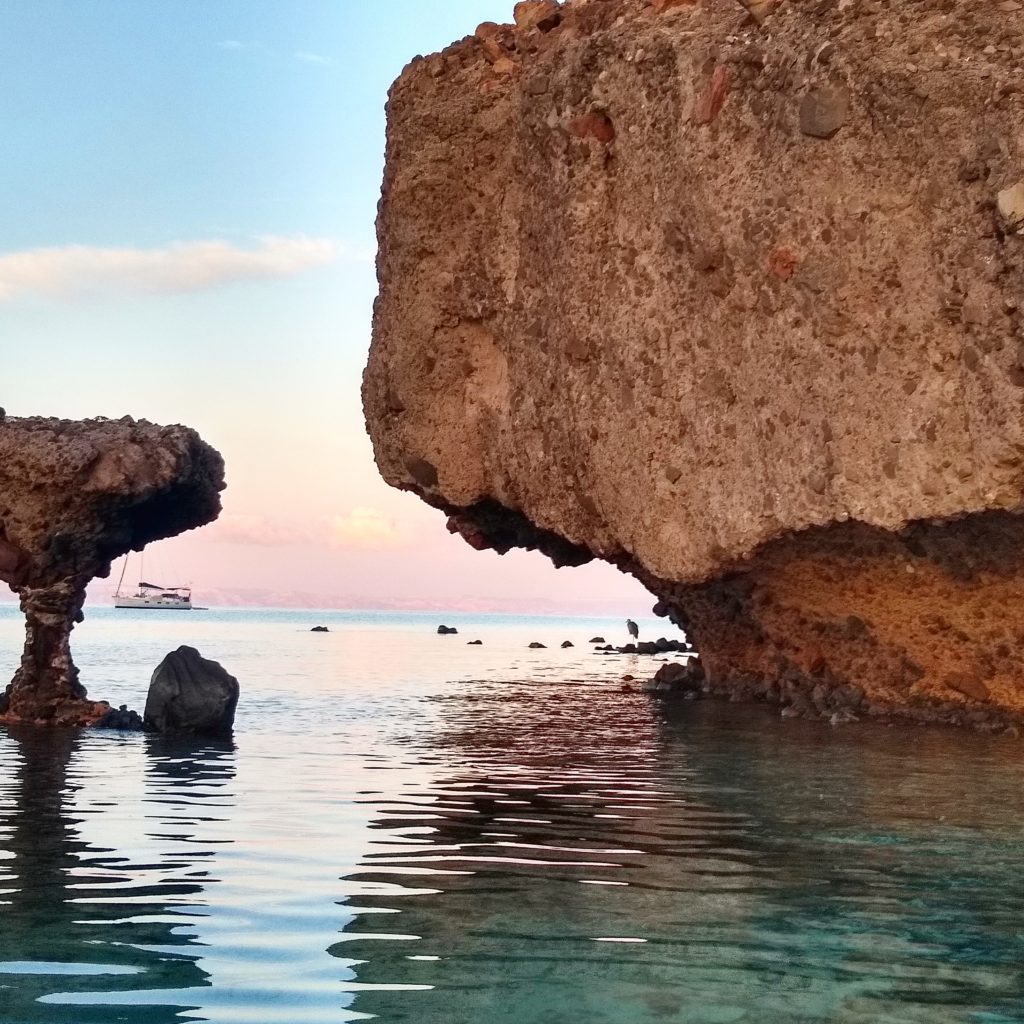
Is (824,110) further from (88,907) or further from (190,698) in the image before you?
(88,907)

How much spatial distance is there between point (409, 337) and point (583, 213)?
4220 millimetres

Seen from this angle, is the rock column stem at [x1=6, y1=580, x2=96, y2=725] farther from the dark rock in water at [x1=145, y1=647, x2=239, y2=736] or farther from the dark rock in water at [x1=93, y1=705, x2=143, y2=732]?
the dark rock in water at [x1=145, y1=647, x2=239, y2=736]

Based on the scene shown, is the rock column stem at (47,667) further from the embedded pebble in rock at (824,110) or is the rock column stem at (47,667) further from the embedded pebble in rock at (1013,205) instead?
the embedded pebble in rock at (1013,205)

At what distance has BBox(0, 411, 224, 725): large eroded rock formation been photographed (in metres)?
19.3

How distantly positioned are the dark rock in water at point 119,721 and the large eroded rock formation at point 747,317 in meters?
6.24

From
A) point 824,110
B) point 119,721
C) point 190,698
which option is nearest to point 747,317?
point 824,110

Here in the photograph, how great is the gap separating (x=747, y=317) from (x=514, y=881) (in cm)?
1063

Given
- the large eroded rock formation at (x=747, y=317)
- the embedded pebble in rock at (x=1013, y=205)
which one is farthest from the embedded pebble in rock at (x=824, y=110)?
the embedded pebble in rock at (x=1013, y=205)

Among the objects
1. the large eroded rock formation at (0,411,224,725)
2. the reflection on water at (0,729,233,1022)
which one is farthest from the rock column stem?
the reflection on water at (0,729,233,1022)

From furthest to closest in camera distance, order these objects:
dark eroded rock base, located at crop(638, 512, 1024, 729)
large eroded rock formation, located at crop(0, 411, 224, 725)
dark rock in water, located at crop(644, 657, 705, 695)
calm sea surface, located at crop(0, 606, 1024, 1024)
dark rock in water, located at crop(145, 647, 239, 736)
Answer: dark rock in water, located at crop(644, 657, 705, 695), large eroded rock formation, located at crop(0, 411, 224, 725), dark rock in water, located at crop(145, 647, 239, 736), dark eroded rock base, located at crop(638, 512, 1024, 729), calm sea surface, located at crop(0, 606, 1024, 1024)

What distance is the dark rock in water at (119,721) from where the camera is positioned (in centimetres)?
1902

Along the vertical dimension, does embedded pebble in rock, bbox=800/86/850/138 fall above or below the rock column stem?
above

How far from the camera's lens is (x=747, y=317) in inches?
689

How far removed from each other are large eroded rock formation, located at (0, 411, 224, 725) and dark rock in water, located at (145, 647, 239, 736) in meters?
1.23
